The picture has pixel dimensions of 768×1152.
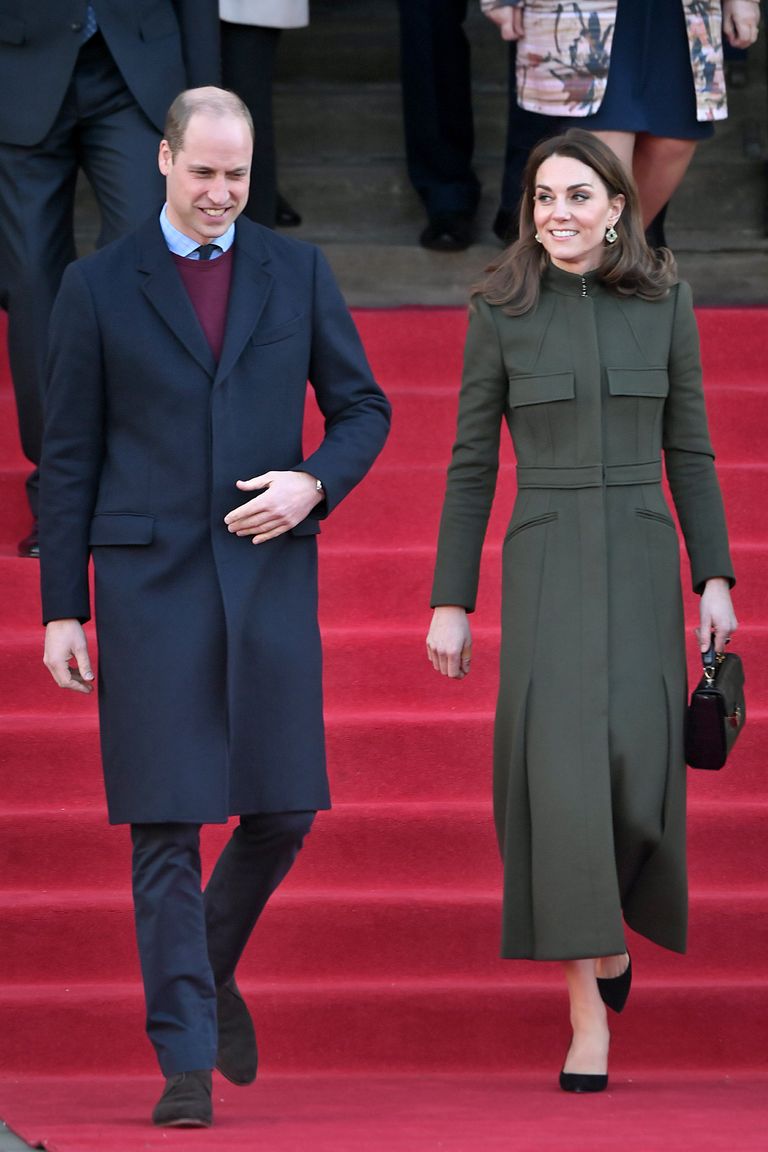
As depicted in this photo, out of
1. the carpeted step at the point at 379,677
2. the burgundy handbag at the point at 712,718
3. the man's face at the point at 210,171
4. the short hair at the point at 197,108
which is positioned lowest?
the carpeted step at the point at 379,677

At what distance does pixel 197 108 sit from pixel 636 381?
3.09 ft

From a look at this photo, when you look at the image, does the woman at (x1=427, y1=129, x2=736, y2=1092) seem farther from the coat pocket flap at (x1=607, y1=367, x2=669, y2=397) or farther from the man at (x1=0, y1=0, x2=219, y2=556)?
the man at (x1=0, y1=0, x2=219, y2=556)

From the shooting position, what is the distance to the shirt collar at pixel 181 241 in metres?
3.91

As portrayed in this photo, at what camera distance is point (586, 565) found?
4027 millimetres

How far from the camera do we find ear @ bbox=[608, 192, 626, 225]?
163 inches

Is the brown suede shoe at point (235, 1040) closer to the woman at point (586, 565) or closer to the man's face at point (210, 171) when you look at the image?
the woman at point (586, 565)

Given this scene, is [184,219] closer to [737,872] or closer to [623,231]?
[623,231]

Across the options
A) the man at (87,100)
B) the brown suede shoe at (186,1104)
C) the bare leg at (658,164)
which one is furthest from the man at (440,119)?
the brown suede shoe at (186,1104)

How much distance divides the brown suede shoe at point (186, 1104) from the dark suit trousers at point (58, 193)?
7.24ft

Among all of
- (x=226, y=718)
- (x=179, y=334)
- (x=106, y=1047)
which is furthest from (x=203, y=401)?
(x=106, y=1047)

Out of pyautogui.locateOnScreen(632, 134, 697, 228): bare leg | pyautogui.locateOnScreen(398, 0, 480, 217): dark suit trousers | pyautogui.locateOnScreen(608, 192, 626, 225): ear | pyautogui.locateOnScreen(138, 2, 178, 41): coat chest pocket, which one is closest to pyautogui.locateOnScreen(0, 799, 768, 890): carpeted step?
pyautogui.locateOnScreen(608, 192, 626, 225): ear


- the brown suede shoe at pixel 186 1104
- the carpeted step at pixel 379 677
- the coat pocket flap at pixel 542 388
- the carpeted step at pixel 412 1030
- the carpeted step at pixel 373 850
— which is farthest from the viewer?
the carpeted step at pixel 379 677

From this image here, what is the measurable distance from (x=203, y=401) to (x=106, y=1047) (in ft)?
4.70

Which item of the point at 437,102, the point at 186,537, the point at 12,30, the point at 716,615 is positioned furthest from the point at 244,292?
the point at 437,102
